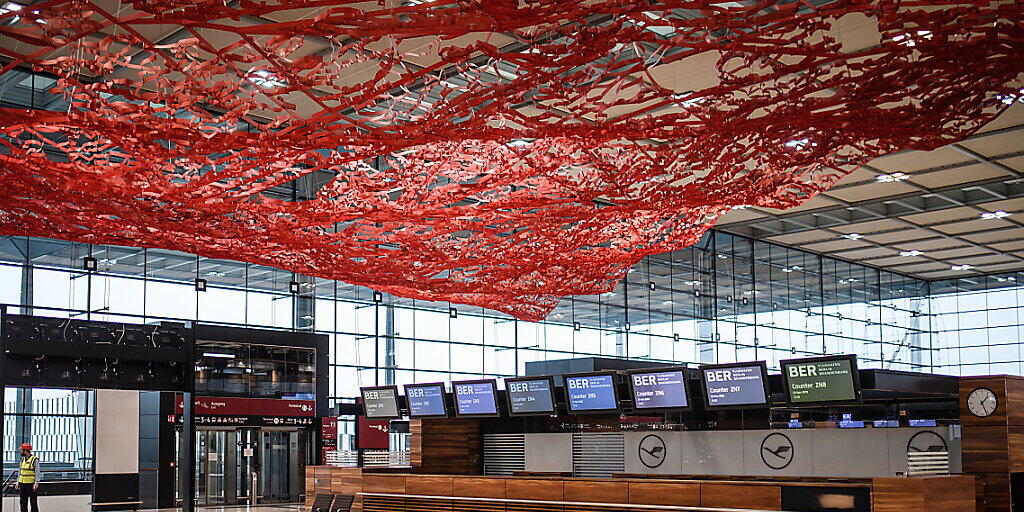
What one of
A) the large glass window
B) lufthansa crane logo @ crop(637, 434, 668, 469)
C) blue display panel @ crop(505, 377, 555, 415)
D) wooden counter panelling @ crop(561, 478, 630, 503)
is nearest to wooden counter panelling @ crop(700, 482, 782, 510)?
wooden counter panelling @ crop(561, 478, 630, 503)

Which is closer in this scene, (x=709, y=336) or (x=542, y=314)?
(x=542, y=314)

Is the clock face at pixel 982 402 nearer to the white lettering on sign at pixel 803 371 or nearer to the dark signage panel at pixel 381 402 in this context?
the white lettering on sign at pixel 803 371

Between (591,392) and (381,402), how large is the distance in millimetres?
4639

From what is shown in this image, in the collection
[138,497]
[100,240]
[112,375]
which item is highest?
[100,240]

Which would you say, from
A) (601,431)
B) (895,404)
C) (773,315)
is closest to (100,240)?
(601,431)

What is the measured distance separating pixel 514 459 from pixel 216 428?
6938mm

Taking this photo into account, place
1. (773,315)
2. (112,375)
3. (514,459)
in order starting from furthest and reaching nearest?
(773,315) → (514,459) → (112,375)

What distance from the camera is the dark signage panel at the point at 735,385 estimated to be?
11.8m

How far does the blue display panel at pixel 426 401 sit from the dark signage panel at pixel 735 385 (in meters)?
4.61

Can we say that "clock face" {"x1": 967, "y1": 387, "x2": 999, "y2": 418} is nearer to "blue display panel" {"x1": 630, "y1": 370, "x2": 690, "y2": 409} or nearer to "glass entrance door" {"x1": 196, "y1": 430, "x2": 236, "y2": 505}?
"blue display panel" {"x1": 630, "y1": 370, "x2": 690, "y2": 409}

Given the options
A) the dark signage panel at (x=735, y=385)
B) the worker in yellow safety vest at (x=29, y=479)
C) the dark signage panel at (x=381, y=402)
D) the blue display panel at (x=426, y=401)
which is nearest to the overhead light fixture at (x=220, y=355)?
the dark signage panel at (x=381, y=402)

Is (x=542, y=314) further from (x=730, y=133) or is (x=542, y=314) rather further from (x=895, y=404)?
(x=730, y=133)

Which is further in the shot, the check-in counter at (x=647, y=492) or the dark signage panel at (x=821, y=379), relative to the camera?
the dark signage panel at (x=821, y=379)

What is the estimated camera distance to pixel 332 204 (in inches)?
334
